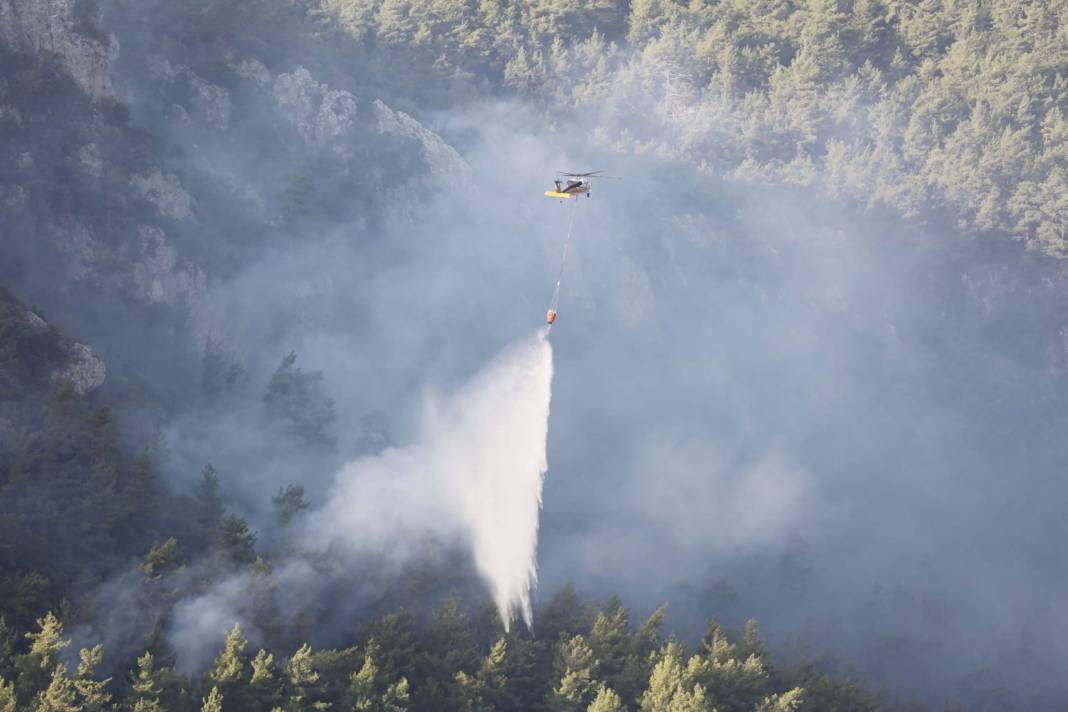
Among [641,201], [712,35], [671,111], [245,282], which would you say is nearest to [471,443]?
[245,282]

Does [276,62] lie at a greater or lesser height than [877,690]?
greater

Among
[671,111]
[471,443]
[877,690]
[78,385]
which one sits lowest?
[877,690]

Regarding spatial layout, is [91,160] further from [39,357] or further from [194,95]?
[39,357]

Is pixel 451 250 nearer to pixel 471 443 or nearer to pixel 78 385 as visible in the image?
pixel 471 443

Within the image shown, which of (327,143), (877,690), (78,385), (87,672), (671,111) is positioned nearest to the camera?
(87,672)

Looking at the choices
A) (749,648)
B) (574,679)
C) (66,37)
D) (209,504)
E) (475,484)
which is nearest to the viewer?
(574,679)

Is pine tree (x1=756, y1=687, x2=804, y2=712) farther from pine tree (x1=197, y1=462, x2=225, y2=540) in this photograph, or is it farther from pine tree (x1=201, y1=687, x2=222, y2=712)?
pine tree (x1=197, y1=462, x2=225, y2=540)

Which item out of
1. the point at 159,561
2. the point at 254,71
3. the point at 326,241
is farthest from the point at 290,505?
the point at 254,71
